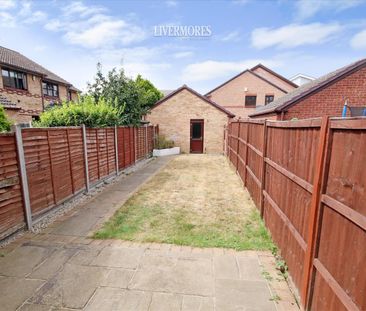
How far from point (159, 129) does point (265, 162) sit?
1265 centimetres

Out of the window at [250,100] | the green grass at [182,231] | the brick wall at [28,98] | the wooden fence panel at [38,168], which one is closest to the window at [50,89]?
the brick wall at [28,98]

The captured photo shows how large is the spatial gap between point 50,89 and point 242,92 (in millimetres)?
20576

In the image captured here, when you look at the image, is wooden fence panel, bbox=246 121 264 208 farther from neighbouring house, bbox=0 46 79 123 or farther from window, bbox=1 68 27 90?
window, bbox=1 68 27 90

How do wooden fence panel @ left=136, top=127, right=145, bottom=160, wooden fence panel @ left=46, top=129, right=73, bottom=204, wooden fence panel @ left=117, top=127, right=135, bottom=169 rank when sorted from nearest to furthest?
wooden fence panel @ left=46, top=129, right=73, bottom=204 → wooden fence panel @ left=117, top=127, right=135, bottom=169 → wooden fence panel @ left=136, top=127, right=145, bottom=160

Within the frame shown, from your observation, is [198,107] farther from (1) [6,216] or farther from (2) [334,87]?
(1) [6,216]

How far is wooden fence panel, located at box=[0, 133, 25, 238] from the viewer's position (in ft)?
11.9

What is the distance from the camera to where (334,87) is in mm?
9406

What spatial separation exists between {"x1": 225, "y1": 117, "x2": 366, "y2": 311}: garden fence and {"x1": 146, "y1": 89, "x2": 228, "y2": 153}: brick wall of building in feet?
41.6

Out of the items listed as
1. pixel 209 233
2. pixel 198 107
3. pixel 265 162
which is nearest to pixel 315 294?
pixel 209 233

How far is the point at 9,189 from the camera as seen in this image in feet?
12.3

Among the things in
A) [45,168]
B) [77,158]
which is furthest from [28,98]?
[45,168]

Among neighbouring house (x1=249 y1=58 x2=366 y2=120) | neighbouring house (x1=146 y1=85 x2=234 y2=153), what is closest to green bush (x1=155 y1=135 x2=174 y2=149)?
neighbouring house (x1=146 y1=85 x2=234 y2=153)

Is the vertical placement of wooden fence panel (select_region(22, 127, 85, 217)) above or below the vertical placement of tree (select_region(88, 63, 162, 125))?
below

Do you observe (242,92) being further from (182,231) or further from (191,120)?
(182,231)
